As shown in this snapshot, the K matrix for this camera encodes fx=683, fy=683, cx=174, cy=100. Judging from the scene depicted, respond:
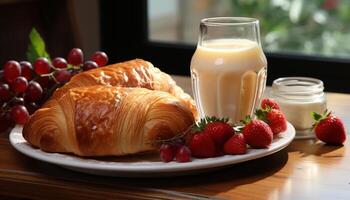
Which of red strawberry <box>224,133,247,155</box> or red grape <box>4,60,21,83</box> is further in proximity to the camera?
red grape <box>4,60,21,83</box>

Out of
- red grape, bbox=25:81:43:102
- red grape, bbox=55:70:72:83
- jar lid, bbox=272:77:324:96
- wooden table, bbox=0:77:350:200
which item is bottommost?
wooden table, bbox=0:77:350:200

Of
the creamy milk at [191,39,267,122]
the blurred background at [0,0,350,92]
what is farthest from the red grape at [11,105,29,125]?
the blurred background at [0,0,350,92]

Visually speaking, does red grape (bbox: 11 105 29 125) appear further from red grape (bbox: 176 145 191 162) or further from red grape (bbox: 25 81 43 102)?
red grape (bbox: 176 145 191 162)

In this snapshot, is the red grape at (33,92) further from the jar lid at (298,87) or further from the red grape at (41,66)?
the jar lid at (298,87)

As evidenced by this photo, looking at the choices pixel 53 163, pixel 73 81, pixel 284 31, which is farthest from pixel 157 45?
pixel 53 163

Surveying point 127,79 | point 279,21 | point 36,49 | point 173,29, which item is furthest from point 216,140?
point 173,29

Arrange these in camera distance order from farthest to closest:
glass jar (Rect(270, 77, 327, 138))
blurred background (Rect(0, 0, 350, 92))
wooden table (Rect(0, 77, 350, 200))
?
blurred background (Rect(0, 0, 350, 92)) < glass jar (Rect(270, 77, 327, 138)) < wooden table (Rect(0, 77, 350, 200))
